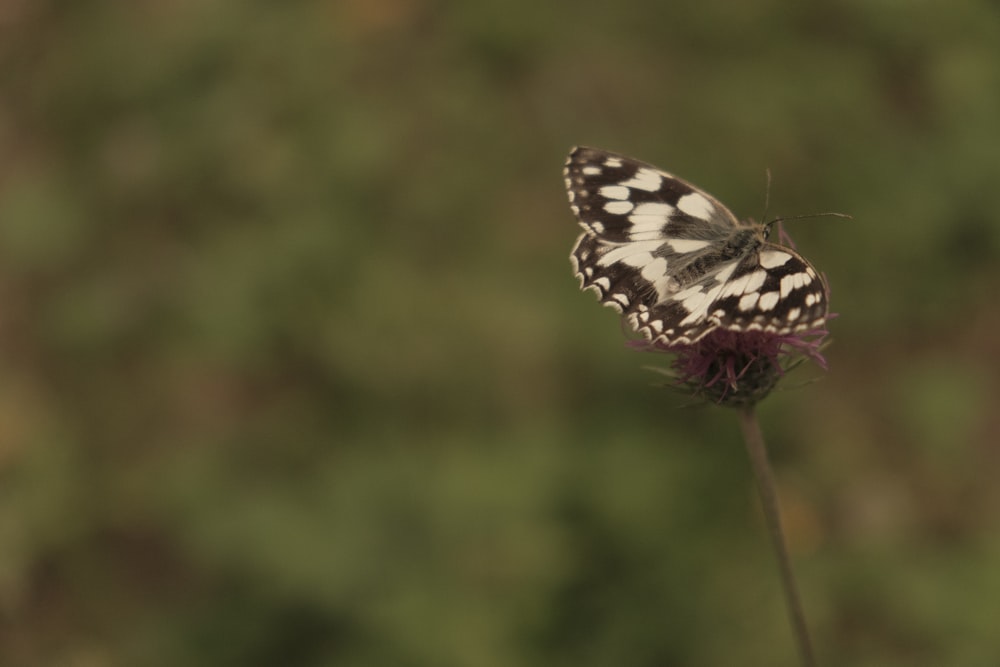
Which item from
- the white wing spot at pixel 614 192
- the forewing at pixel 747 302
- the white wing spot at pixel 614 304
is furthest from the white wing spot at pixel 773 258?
the white wing spot at pixel 614 192

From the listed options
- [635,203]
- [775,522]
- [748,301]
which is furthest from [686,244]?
[775,522]

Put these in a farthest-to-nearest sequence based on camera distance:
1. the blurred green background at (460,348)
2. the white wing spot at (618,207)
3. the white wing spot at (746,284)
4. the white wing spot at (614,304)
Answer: the blurred green background at (460,348)
the white wing spot at (618,207)
the white wing spot at (614,304)
the white wing spot at (746,284)

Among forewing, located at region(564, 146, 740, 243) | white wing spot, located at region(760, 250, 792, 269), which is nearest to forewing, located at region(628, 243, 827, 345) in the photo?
white wing spot, located at region(760, 250, 792, 269)

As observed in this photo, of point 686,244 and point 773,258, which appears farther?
point 686,244

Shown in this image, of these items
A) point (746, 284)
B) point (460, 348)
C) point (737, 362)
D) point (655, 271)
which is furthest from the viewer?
point (460, 348)

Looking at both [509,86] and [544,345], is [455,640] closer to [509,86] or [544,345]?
[544,345]

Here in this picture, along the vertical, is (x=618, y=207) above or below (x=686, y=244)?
above

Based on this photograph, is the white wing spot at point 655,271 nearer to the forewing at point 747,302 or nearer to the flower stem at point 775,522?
the forewing at point 747,302

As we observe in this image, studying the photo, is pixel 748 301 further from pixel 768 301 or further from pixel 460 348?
pixel 460 348

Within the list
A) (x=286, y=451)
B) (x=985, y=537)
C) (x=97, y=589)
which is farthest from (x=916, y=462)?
(x=97, y=589)
